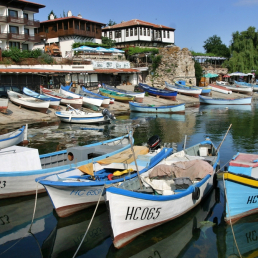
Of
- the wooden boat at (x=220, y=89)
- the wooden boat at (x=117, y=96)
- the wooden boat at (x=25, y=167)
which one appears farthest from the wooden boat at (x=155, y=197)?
the wooden boat at (x=220, y=89)

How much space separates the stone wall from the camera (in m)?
55.9

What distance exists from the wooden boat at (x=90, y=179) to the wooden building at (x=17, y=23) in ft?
126

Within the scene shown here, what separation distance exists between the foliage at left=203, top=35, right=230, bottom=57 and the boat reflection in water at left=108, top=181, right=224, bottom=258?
73.9 m

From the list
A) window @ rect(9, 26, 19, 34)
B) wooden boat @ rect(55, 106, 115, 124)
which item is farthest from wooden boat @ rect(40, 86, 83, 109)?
window @ rect(9, 26, 19, 34)

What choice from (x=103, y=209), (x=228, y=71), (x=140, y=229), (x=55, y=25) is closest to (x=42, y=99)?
(x=103, y=209)

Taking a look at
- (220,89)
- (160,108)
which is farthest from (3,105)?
(220,89)

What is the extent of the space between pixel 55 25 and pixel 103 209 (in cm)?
5401

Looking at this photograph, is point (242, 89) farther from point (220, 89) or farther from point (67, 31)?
point (67, 31)

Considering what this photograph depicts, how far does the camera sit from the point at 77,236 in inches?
385

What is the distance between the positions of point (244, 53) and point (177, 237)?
68930 mm

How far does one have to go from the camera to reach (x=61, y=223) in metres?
10.6

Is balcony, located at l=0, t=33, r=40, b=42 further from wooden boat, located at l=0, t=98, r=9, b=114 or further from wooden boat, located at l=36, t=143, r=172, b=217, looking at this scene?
wooden boat, located at l=36, t=143, r=172, b=217

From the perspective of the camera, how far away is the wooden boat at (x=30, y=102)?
31188mm

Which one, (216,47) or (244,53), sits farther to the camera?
(216,47)
